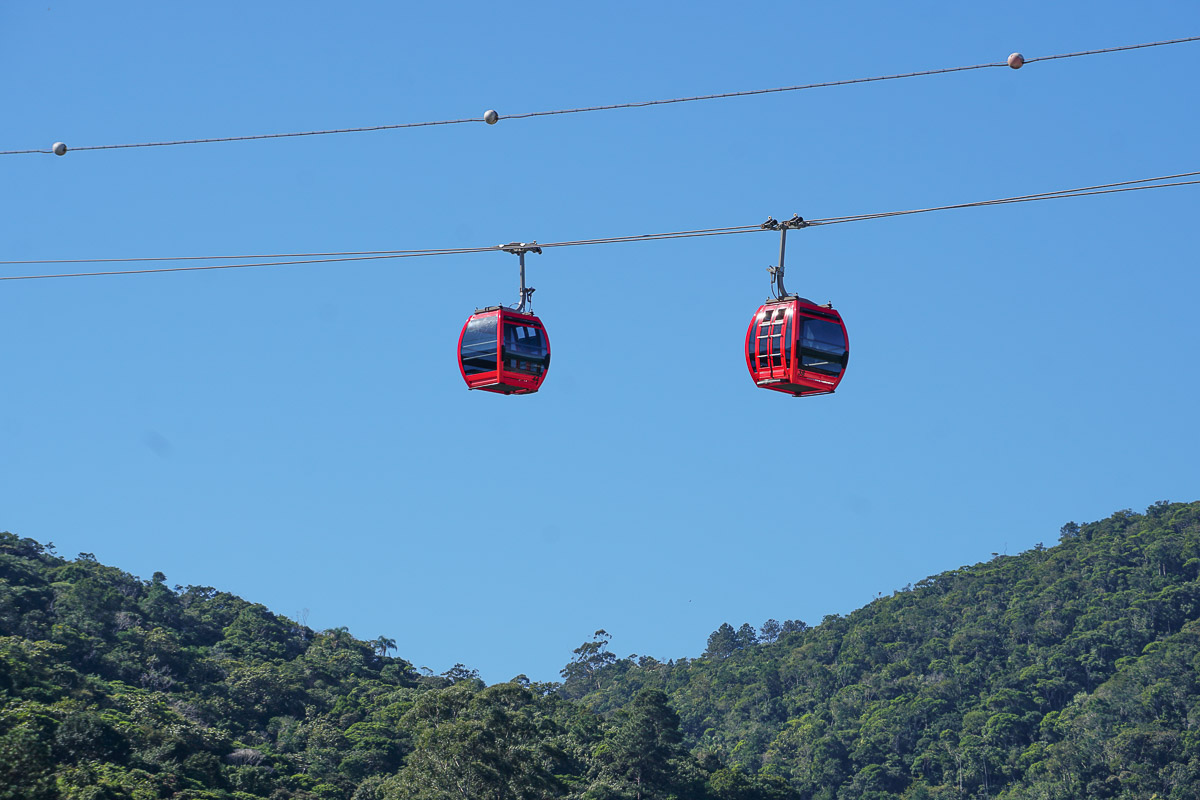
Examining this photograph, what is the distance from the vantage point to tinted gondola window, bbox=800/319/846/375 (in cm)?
3366

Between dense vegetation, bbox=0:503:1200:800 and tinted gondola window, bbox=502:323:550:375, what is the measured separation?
29.6 metres

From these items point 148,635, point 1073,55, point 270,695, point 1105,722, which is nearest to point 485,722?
point 270,695

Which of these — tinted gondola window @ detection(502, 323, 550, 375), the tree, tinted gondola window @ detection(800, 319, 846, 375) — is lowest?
the tree

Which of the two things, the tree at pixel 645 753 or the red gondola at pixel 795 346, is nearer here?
the red gondola at pixel 795 346

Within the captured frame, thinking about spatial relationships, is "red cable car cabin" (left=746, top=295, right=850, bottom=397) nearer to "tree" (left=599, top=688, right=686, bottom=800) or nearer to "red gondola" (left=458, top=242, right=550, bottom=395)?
"red gondola" (left=458, top=242, right=550, bottom=395)

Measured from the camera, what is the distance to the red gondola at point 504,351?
1430 inches

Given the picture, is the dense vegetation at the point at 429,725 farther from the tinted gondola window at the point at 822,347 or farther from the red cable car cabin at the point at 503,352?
the tinted gondola window at the point at 822,347

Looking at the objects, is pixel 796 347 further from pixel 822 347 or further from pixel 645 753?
pixel 645 753

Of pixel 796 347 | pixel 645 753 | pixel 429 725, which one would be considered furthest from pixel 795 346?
pixel 645 753

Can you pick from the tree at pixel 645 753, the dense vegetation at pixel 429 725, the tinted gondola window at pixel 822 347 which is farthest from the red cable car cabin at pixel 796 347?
the tree at pixel 645 753

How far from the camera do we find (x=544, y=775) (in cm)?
7900

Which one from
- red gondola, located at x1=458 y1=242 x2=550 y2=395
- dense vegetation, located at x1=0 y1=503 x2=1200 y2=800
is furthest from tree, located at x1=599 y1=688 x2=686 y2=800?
red gondola, located at x1=458 y1=242 x2=550 y2=395

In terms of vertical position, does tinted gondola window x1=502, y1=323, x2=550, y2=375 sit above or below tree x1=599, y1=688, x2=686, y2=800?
above

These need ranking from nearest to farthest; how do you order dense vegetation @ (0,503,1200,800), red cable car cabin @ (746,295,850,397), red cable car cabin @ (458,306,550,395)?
1. red cable car cabin @ (746,295,850,397)
2. red cable car cabin @ (458,306,550,395)
3. dense vegetation @ (0,503,1200,800)
